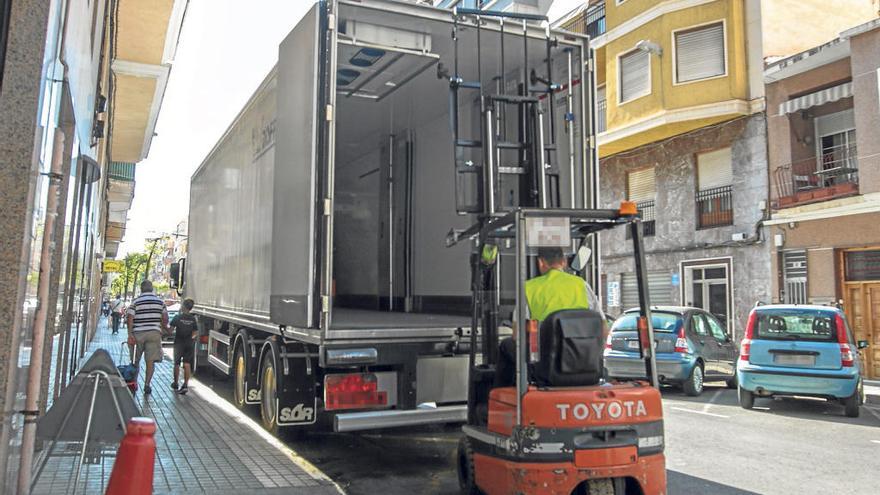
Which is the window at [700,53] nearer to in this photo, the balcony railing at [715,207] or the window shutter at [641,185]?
the balcony railing at [715,207]

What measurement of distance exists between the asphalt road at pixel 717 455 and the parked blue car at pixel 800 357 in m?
0.40

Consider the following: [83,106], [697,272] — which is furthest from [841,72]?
[83,106]

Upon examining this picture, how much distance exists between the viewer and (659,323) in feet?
40.3

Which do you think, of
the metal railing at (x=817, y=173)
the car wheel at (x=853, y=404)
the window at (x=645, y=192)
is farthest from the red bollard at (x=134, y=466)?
the window at (x=645, y=192)

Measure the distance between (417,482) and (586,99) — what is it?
150 inches

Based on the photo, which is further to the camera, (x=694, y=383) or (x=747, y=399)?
(x=694, y=383)

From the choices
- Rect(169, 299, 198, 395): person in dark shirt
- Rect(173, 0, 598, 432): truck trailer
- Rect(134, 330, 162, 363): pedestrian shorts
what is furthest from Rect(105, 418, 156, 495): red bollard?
Rect(169, 299, 198, 395): person in dark shirt

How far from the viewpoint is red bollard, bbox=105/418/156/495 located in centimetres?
369

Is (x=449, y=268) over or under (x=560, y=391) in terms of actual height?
over

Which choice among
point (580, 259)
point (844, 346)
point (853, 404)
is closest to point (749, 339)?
point (844, 346)

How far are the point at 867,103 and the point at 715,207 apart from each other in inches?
183

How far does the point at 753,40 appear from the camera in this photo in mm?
18391

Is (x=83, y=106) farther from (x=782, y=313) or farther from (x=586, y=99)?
(x=782, y=313)

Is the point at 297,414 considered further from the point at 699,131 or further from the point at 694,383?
the point at 699,131
